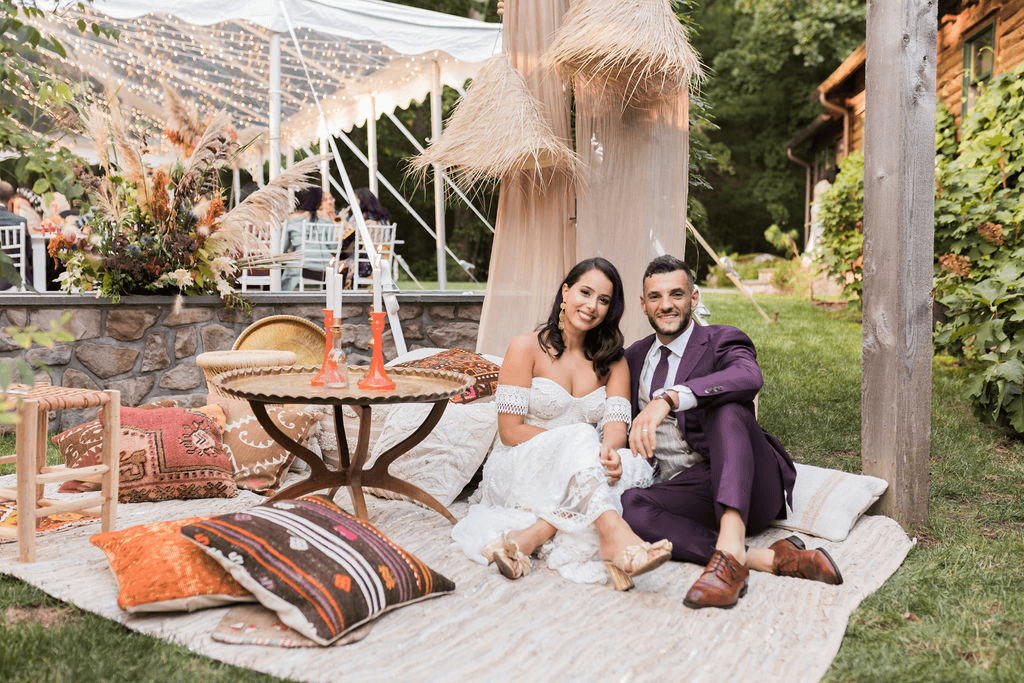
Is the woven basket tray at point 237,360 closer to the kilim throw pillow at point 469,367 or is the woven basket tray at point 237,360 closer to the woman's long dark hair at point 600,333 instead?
the kilim throw pillow at point 469,367

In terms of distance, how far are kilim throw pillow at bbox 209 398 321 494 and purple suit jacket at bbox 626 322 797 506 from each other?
1619mm

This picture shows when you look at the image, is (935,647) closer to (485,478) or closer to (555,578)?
(555,578)

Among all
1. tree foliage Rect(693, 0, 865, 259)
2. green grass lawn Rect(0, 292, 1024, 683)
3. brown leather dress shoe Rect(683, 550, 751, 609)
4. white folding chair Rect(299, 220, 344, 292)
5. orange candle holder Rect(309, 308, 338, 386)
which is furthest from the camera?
tree foliage Rect(693, 0, 865, 259)

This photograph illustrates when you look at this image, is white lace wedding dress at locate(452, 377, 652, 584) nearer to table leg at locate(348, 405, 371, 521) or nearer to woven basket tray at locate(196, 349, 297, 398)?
table leg at locate(348, 405, 371, 521)

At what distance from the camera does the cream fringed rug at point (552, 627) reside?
6.52ft

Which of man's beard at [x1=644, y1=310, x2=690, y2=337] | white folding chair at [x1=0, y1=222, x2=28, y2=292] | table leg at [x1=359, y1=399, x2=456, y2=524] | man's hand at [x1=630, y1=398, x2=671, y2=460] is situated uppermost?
white folding chair at [x1=0, y1=222, x2=28, y2=292]

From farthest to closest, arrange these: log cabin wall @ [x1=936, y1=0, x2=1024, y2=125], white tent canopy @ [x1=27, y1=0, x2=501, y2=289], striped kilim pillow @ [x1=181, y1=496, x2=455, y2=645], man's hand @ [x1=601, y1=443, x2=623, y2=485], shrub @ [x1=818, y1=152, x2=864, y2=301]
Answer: shrub @ [x1=818, y1=152, x2=864, y2=301] < log cabin wall @ [x1=936, y1=0, x2=1024, y2=125] < white tent canopy @ [x1=27, y1=0, x2=501, y2=289] < man's hand @ [x1=601, y1=443, x2=623, y2=485] < striped kilim pillow @ [x1=181, y1=496, x2=455, y2=645]

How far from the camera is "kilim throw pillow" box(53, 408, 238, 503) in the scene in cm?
346

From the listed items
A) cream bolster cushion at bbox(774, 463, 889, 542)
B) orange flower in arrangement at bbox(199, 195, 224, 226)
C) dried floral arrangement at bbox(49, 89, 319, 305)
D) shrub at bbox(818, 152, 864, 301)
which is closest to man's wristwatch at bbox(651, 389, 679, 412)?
cream bolster cushion at bbox(774, 463, 889, 542)

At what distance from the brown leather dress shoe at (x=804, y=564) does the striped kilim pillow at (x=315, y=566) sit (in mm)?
1037

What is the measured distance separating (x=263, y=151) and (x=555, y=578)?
9313 millimetres

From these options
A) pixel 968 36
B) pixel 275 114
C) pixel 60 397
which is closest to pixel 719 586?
pixel 60 397

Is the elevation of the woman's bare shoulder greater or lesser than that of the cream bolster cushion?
greater

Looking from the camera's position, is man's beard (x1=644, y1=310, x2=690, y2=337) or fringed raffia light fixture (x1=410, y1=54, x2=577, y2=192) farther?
fringed raffia light fixture (x1=410, y1=54, x2=577, y2=192)
